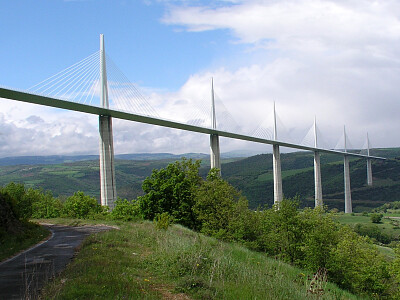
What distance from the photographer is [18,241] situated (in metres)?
12.7

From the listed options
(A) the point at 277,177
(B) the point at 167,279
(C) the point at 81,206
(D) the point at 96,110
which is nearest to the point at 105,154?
(D) the point at 96,110

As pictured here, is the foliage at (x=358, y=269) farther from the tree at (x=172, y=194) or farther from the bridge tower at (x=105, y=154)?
the bridge tower at (x=105, y=154)

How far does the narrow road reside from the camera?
623cm

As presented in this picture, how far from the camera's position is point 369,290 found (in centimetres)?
2334

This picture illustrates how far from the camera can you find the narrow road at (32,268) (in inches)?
245

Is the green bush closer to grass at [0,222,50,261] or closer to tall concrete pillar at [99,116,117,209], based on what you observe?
tall concrete pillar at [99,116,117,209]

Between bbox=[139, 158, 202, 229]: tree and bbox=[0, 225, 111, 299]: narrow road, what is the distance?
1928 cm

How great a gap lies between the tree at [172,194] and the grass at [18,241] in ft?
54.8

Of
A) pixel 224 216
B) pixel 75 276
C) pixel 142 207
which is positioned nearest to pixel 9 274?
pixel 75 276

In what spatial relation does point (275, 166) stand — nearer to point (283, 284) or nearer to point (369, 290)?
point (369, 290)

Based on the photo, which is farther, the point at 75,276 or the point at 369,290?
the point at 369,290

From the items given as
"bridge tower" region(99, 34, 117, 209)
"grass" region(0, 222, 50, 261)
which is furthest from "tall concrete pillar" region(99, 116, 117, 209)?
"grass" region(0, 222, 50, 261)

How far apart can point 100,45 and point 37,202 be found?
947 inches

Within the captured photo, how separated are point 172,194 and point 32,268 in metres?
24.7
